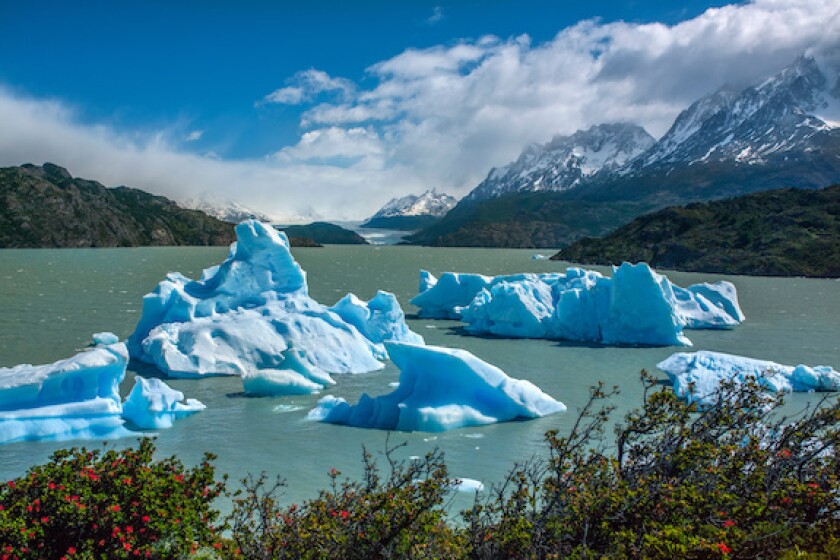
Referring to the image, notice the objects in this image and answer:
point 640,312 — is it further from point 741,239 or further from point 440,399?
point 741,239

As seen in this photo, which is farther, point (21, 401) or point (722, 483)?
point (21, 401)

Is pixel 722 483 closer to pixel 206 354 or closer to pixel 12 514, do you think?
pixel 12 514

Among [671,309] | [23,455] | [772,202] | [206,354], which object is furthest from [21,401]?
[772,202]

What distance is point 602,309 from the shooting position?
30469 millimetres

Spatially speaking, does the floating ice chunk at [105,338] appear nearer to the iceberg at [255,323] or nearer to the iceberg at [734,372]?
the iceberg at [255,323]

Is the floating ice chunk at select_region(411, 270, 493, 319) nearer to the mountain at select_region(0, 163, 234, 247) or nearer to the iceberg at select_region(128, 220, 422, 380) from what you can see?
the iceberg at select_region(128, 220, 422, 380)

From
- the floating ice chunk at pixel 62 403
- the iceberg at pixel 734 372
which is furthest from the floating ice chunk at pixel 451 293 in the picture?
the floating ice chunk at pixel 62 403

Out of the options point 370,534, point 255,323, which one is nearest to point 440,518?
point 370,534

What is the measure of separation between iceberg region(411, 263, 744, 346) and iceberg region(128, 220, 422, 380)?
713cm

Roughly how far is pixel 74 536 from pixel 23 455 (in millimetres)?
7807

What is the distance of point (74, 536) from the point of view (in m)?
6.38

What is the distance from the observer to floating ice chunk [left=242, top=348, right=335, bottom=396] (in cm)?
1817

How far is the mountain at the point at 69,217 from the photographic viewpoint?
495 feet

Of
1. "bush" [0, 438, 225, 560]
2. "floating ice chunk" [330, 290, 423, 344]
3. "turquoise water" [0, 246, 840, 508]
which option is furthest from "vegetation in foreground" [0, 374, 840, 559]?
"floating ice chunk" [330, 290, 423, 344]
